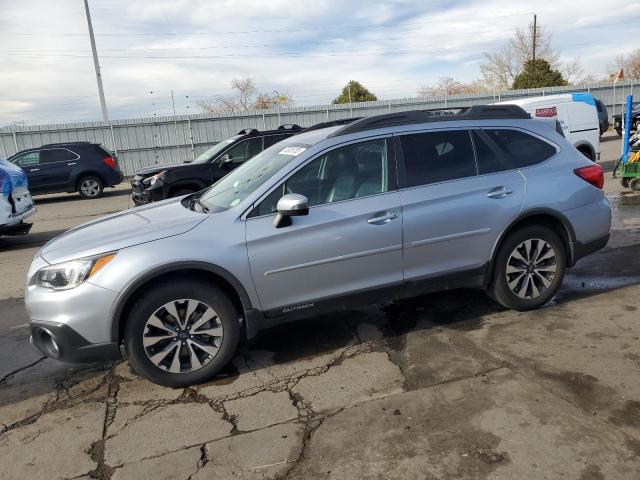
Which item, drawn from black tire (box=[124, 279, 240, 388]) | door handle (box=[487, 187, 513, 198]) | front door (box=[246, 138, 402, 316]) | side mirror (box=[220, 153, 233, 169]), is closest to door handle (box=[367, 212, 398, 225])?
front door (box=[246, 138, 402, 316])

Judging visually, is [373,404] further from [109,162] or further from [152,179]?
[109,162]

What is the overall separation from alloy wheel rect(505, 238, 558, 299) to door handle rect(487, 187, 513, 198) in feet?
1.52

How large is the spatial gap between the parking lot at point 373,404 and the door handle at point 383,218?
1.02 meters

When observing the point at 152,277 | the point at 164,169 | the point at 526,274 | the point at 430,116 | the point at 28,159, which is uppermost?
the point at 430,116

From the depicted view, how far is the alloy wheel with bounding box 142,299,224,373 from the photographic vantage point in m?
3.59

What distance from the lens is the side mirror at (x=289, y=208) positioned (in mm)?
3602

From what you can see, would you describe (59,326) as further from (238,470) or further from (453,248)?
(453,248)

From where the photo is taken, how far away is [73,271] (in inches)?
137

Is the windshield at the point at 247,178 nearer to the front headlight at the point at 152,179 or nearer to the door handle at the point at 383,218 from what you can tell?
the door handle at the point at 383,218

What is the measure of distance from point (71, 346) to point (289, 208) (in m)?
1.69

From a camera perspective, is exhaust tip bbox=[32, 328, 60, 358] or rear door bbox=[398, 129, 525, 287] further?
rear door bbox=[398, 129, 525, 287]

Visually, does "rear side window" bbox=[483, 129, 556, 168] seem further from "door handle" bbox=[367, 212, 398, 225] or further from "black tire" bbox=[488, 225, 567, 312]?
"door handle" bbox=[367, 212, 398, 225]

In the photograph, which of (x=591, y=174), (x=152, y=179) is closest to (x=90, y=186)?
(x=152, y=179)

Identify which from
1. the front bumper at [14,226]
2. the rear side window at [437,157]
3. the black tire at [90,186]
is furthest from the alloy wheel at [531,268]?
the black tire at [90,186]
